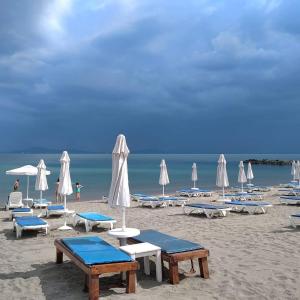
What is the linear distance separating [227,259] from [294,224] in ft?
14.6

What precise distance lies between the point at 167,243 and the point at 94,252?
1336 mm

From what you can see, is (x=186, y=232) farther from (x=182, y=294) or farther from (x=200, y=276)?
(x=182, y=294)

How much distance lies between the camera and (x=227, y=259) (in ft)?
22.7

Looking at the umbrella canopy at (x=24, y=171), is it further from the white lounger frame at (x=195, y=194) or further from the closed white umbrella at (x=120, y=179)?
Answer: the closed white umbrella at (x=120, y=179)

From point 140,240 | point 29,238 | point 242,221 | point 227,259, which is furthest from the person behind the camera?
point 242,221

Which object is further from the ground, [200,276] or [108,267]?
[108,267]

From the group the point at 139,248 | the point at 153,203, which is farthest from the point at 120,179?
the point at 153,203

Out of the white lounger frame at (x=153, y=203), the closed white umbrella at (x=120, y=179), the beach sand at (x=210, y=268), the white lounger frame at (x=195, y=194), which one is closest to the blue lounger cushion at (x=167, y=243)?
the beach sand at (x=210, y=268)

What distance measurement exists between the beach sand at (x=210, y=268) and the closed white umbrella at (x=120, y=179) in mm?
1237

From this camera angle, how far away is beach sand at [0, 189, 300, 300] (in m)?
5.18

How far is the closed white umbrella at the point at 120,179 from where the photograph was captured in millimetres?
6234

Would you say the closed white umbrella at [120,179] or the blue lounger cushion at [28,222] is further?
the blue lounger cushion at [28,222]

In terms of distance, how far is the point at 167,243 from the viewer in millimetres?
6047

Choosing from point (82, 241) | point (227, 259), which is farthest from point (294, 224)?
point (82, 241)
